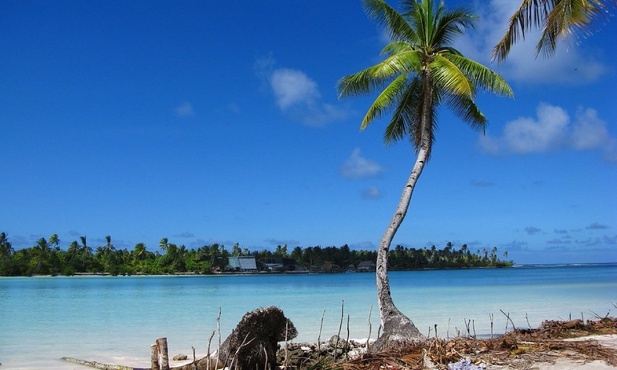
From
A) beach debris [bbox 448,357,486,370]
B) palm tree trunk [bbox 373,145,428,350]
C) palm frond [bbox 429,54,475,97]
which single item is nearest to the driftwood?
palm tree trunk [bbox 373,145,428,350]

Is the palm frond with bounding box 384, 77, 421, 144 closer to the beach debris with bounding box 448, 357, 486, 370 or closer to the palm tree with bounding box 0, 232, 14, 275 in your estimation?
the beach debris with bounding box 448, 357, 486, 370

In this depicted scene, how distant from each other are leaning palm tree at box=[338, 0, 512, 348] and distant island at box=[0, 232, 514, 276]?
3193 inches

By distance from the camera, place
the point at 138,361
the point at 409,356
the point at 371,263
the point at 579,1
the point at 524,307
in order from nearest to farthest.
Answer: the point at 409,356 < the point at 579,1 < the point at 138,361 < the point at 524,307 < the point at 371,263

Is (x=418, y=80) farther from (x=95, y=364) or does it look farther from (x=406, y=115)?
(x=95, y=364)

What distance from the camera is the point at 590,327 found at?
9.30m

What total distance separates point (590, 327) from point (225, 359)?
636 cm

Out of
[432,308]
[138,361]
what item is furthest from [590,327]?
[432,308]

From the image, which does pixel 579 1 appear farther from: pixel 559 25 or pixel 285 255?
pixel 285 255

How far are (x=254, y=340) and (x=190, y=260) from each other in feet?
303

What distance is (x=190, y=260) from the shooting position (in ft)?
316

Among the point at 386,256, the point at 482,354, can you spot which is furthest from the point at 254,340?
the point at 386,256

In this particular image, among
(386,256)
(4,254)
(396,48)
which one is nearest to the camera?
(386,256)

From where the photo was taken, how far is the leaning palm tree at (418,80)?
11008mm

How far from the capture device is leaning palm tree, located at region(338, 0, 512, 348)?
433 inches
